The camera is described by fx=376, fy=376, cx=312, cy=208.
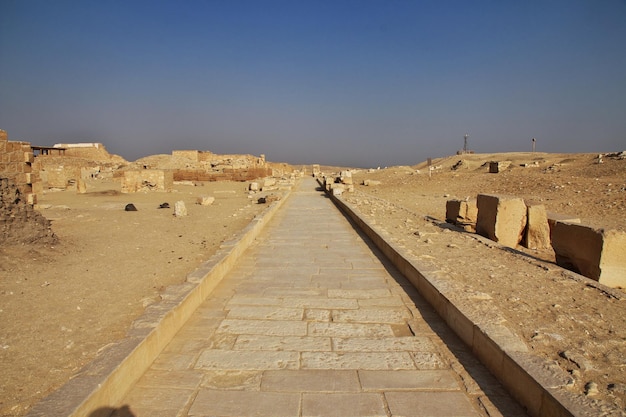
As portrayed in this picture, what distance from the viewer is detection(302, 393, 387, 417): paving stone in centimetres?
240

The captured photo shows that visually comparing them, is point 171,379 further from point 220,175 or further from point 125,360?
point 220,175

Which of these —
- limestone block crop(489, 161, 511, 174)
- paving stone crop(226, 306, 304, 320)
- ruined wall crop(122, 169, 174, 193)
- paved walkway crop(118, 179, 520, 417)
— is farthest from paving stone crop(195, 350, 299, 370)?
limestone block crop(489, 161, 511, 174)

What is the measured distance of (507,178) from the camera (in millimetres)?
20422

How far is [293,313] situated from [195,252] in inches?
122

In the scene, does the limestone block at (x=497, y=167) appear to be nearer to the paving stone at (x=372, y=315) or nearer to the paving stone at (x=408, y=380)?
the paving stone at (x=372, y=315)

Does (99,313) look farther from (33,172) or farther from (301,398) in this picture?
(33,172)

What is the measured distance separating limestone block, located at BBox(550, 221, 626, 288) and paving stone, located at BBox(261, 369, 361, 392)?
13.8ft

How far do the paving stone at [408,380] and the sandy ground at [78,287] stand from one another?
212 centimetres

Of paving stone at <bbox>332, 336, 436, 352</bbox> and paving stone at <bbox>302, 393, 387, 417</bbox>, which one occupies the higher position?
paving stone at <bbox>332, 336, 436, 352</bbox>

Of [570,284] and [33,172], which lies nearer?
[570,284]

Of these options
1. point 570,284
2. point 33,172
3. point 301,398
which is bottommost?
point 301,398

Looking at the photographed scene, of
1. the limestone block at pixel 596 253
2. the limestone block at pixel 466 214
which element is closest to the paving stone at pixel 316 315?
the limestone block at pixel 596 253

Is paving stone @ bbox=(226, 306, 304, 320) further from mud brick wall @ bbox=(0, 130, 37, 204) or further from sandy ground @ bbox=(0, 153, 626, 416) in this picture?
mud brick wall @ bbox=(0, 130, 37, 204)

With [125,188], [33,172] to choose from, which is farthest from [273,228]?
[125,188]
